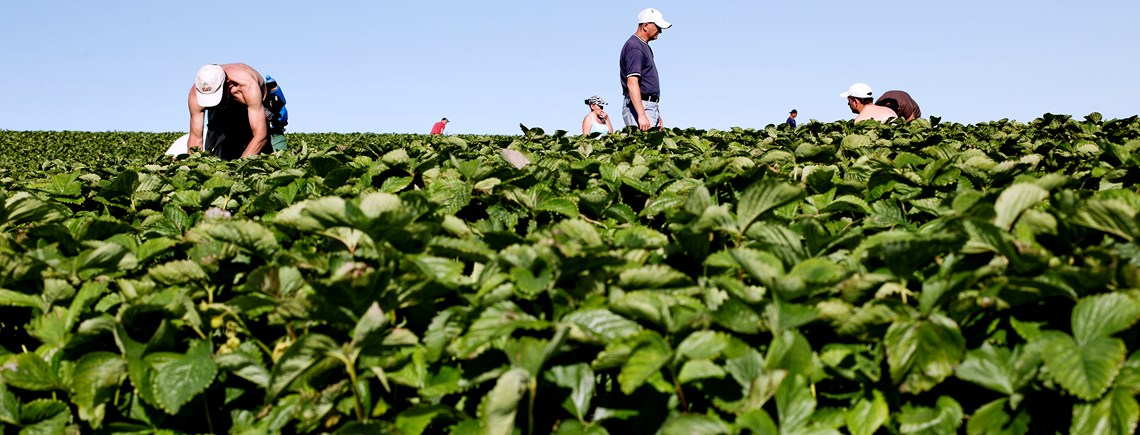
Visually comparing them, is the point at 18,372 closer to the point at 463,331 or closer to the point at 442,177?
the point at 463,331

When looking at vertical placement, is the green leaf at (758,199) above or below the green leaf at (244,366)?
above

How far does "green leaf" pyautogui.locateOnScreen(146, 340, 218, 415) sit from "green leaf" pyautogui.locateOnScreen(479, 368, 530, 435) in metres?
0.62

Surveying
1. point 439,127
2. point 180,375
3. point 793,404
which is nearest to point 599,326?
point 793,404

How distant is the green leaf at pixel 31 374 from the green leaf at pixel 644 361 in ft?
4.15

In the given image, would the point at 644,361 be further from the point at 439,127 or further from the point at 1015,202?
the point at 439,127

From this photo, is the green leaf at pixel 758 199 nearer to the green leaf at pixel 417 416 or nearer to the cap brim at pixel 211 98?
the green leaf at pixel 417 416

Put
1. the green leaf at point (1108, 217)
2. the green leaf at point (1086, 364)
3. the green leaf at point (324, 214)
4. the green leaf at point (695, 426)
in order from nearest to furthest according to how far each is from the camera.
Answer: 1. the green leaf at point (1086, 364)
2. the green leaf at point (695, 426)
3. the green leaf at point (1108, 217)
4. the green leaf at point (324, 214)

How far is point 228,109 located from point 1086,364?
8.08 m

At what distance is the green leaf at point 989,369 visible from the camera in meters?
1.44

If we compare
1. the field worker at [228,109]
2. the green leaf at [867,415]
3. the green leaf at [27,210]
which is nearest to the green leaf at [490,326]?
the green leaf at [867,415]

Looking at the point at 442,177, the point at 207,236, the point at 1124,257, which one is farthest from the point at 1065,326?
the point at 442,177

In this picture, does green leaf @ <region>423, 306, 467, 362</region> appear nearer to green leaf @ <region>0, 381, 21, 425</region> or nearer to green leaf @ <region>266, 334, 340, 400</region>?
green leaf @ <region>266, 334, 340, 400</region>

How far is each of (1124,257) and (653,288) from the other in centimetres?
87

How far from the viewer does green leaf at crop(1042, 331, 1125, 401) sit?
1309 millimetres
